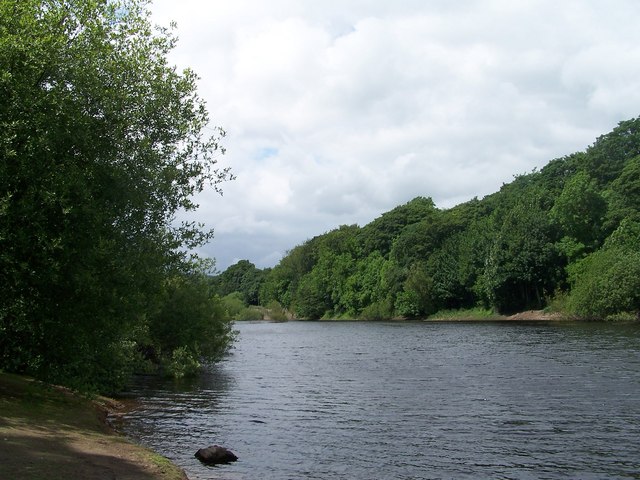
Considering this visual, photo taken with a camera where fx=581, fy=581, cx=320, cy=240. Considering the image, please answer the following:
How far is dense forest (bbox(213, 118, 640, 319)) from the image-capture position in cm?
9606

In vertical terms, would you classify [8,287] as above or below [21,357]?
above

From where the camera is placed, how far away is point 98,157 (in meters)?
21.0

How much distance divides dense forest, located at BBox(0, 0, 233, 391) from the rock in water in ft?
17.4

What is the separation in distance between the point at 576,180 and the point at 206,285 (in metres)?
94.9

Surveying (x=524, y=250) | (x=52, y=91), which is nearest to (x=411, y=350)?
(x=52, y=91)

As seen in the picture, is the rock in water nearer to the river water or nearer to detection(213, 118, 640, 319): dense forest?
the river water

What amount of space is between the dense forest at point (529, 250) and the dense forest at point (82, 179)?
81.9 meters

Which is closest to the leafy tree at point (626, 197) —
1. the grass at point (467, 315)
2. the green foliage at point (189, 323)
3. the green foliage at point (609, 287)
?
the green foliage at point (609, 287)

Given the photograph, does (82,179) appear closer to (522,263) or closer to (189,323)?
(189,323)

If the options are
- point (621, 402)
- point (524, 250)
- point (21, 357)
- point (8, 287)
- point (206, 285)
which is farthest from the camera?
point (524, 250)

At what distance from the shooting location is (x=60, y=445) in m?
16.7

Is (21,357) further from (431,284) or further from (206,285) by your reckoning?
(431,284)

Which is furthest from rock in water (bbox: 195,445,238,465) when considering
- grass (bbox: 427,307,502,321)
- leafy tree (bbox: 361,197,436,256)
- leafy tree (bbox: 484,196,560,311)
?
leafy tree (bbox: 361,197,436,256)

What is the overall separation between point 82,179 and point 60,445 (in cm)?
821
